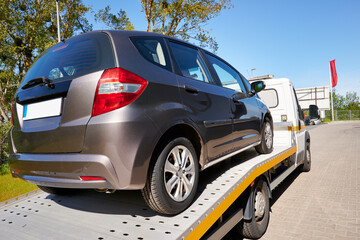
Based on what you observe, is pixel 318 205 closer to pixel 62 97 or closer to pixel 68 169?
pixel 68 169

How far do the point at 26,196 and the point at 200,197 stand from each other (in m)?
→ 1.69

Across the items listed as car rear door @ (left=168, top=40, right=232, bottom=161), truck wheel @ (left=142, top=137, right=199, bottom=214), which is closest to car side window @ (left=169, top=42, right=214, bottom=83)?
car rear door @ (left=168, top=40, right=232, bottom=161)

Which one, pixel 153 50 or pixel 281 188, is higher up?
pixel 153 50

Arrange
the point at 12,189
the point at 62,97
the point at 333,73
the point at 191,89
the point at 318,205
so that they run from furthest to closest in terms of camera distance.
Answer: the point at 333,73
the point at 12,189
the point at 318,205
the point at 191,89
the point at 62,97

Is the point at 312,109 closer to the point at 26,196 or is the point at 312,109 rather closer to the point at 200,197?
the point at 200,197

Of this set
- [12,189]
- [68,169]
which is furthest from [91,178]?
[12,189]

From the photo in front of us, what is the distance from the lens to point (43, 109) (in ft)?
6.19

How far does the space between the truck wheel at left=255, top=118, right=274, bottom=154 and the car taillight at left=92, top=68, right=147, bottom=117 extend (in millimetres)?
2682

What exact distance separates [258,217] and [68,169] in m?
2.37

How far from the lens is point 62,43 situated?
2.21 m

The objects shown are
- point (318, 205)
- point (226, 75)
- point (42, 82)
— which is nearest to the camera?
point (42, 82)

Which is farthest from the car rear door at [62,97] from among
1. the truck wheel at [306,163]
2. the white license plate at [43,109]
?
the truck wheel at [306,163]

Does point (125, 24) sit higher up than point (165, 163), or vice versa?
point (125, 24)

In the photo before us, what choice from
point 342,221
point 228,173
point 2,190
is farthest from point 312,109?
point 2,190
